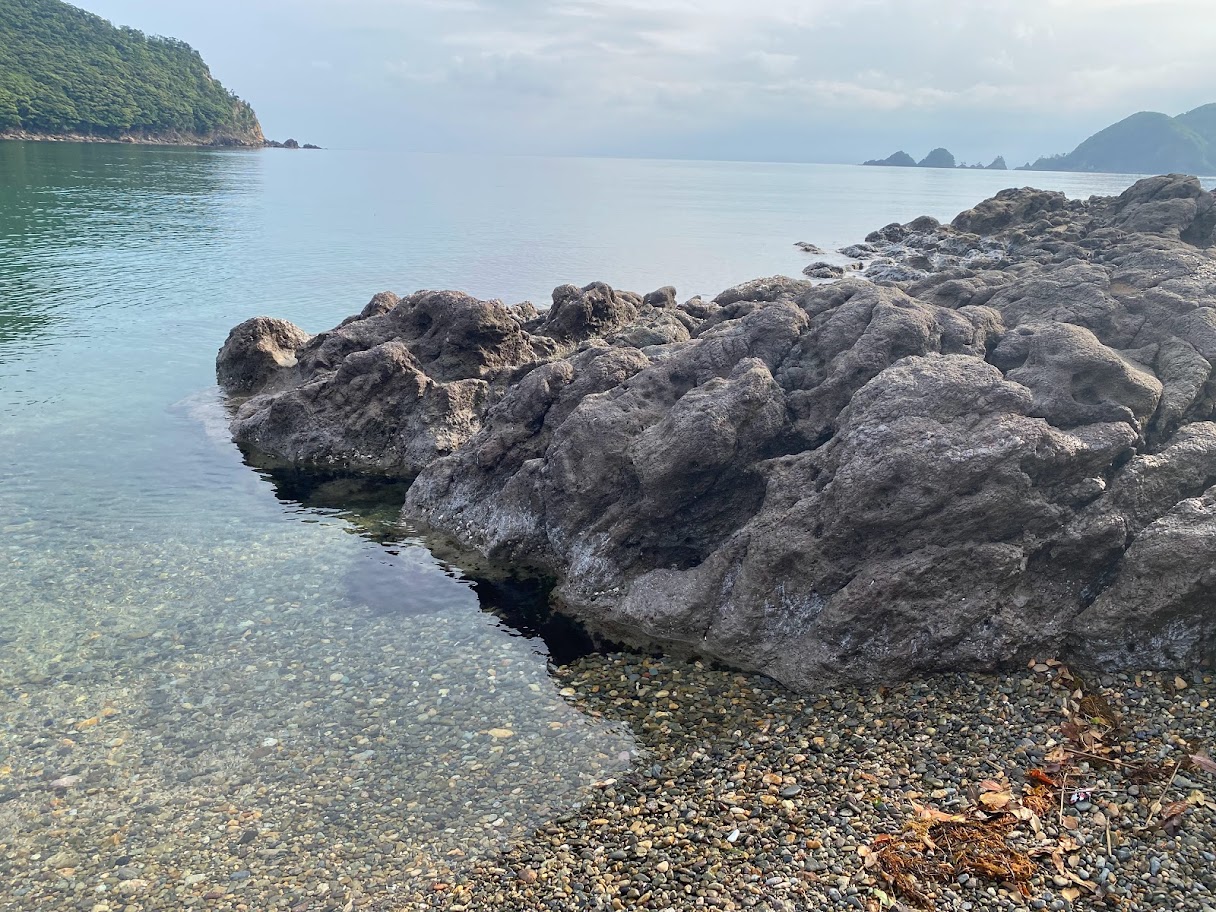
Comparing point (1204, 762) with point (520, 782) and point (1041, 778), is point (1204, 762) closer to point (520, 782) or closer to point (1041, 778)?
point (1041, 778)

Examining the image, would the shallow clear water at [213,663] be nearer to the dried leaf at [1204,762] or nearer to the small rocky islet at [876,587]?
the small rocky islet at [876,587]

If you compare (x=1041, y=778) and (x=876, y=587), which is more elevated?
(x=876, y=587)

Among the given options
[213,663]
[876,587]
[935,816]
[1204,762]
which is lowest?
[213,663]

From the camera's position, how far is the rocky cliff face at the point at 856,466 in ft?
42.9

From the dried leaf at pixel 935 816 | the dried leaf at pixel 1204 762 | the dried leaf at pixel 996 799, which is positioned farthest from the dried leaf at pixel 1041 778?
the dried leaf at pixel 1204 762

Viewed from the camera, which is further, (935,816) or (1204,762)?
(1204,762)

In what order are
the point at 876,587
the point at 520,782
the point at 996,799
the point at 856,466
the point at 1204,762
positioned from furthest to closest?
1. the point at 856,466
2. the point at 876,587
3. the point at 520,782
4. the point at 1204,762
5. the point at 996,799

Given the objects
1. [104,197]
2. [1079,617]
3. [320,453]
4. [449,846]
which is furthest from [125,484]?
[104,197]

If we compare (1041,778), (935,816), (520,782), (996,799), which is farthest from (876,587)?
(520,782)

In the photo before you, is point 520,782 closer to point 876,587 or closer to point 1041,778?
point 876,587

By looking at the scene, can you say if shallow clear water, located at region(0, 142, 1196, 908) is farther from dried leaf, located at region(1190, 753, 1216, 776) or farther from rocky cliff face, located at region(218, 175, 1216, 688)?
dried leaf, located at region(1190, 753, 1216, 776)

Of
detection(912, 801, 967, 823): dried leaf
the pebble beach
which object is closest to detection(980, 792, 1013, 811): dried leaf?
the pebble beach

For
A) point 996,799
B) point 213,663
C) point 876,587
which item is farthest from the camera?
point 213,663

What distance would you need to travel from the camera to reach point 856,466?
541 inches
